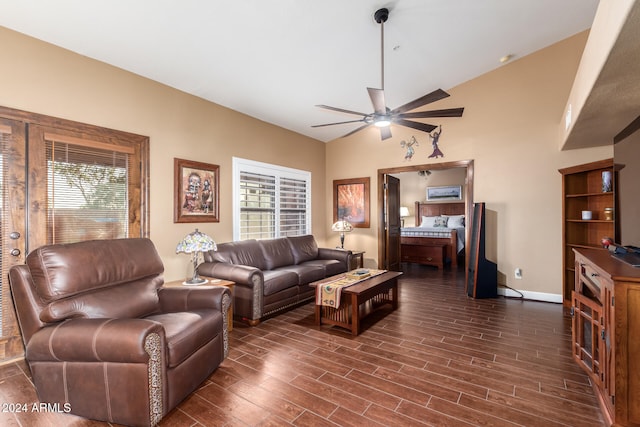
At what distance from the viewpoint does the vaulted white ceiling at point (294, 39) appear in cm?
262

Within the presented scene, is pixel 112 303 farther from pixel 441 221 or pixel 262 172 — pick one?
pixel 441 221

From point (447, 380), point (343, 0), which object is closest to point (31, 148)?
point (343, 0)

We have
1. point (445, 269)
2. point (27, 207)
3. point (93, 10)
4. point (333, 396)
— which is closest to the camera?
point (333, 396)

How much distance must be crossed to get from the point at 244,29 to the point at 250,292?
283cm

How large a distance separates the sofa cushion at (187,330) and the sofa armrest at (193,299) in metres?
0.08

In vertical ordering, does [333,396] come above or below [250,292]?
below

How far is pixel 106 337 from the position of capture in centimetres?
174

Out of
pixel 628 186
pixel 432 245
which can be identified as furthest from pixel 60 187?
pixel 432 245

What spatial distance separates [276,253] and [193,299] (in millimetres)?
2223

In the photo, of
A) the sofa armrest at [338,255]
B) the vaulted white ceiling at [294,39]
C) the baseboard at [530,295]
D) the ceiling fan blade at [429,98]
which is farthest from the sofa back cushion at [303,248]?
the baseboard at [530,295]

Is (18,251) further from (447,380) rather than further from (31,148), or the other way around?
(447,380)

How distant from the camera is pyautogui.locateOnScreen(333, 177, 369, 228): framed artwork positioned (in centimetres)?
616

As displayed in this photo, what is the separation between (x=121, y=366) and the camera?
1742 mm

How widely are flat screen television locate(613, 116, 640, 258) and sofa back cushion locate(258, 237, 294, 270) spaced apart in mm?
3975
